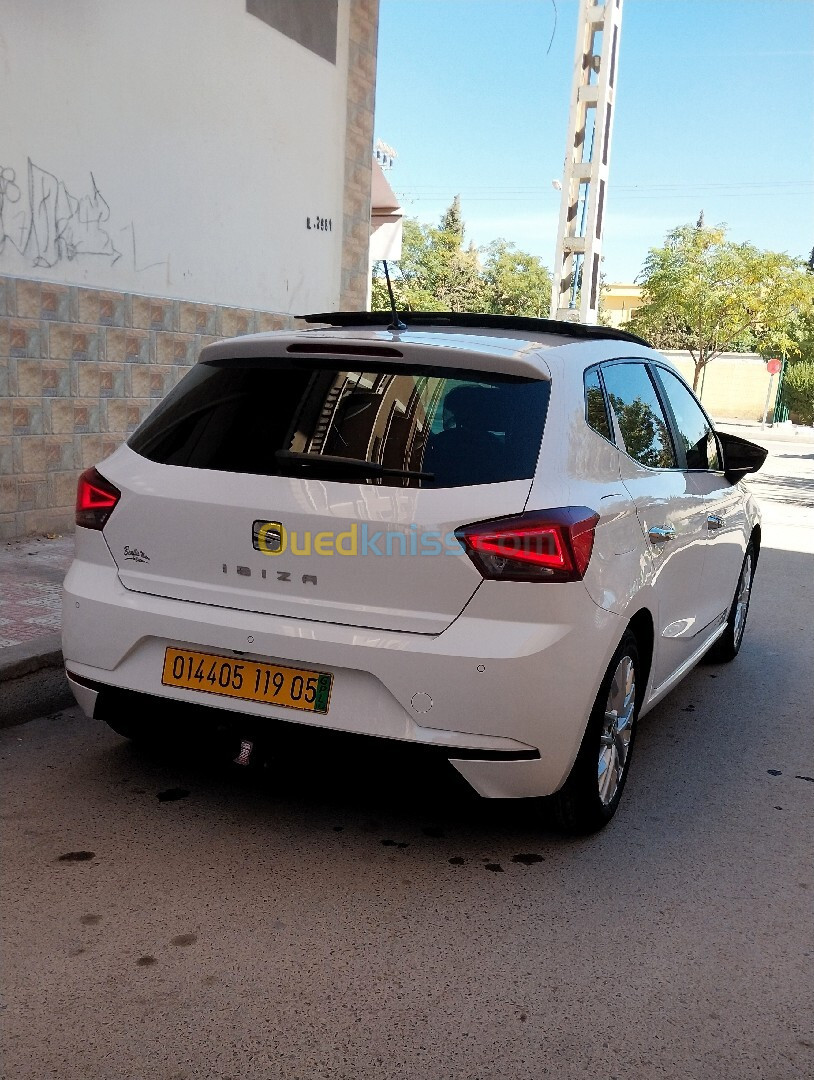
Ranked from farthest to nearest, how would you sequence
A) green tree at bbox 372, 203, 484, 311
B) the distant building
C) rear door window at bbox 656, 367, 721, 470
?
the distant building
green tree at bbox 372, 203, 484, 311
rear door window at bbox 656, 367, 721, 470

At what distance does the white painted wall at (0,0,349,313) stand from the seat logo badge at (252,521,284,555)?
497 centimetres

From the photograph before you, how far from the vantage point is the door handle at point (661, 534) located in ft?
13.2

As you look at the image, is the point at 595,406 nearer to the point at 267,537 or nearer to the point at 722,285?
the point at 267,537

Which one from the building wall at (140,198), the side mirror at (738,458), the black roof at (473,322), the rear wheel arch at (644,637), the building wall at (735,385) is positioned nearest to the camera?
the rear wheel arch at (644,637)

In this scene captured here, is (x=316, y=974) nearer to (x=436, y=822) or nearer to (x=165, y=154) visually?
(x=436, y=822)

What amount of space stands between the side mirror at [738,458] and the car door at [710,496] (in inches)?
2.3

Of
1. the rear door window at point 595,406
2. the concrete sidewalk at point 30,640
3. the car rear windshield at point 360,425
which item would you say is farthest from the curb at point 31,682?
the rear door window at point 595,406

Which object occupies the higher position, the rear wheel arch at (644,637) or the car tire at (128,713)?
the rear wheel arch at (644,637)

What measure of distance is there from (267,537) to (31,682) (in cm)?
200

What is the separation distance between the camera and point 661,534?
4.13m

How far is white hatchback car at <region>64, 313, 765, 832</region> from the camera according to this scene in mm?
3189

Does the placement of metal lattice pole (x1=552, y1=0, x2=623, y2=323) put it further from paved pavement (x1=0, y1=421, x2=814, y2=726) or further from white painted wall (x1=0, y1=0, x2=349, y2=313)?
paved pavement (x1=0, y1=421, x2=814, y2=726)

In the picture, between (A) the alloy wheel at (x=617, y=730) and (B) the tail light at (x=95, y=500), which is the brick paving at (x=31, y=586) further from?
(A) the alloy wheel at (x=617, y=730)

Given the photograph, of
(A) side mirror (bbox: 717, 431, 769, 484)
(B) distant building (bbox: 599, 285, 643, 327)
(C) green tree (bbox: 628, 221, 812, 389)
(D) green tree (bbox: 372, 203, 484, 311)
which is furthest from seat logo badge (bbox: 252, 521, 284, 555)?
(B) distant building (bbox: 599, 285, 643, 327)
